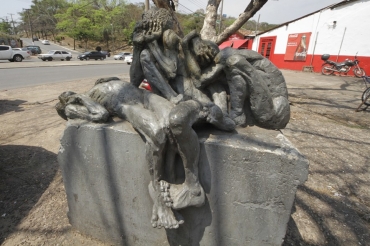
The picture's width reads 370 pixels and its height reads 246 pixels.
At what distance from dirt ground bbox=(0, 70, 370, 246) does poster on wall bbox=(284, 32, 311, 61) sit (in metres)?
11.2

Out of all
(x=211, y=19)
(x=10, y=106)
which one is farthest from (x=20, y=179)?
(x=211, y=19)

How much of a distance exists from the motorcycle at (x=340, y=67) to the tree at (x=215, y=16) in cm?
1087

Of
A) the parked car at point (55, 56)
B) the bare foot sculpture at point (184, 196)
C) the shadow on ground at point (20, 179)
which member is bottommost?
the shadow on ground at point (20, 179)

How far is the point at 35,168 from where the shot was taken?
3314 millimetres

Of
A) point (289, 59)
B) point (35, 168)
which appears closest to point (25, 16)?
point (289, 59)

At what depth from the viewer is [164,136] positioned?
1625 mm

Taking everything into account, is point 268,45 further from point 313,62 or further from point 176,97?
point 176,97

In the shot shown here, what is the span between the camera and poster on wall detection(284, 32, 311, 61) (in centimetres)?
1562

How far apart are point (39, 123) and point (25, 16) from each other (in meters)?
67.2

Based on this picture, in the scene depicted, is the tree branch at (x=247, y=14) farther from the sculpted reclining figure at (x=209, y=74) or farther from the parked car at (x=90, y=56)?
the parked car at (x=90, y=56)

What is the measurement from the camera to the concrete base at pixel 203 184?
1.66 meters

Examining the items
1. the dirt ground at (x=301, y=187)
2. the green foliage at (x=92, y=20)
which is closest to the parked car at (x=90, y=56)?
the green foliage at (x=92, y=20)

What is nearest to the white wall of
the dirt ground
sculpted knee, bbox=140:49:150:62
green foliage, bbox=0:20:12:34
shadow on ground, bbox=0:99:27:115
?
the dirt ground

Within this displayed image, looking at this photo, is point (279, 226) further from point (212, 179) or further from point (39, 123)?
point (39, 123)
